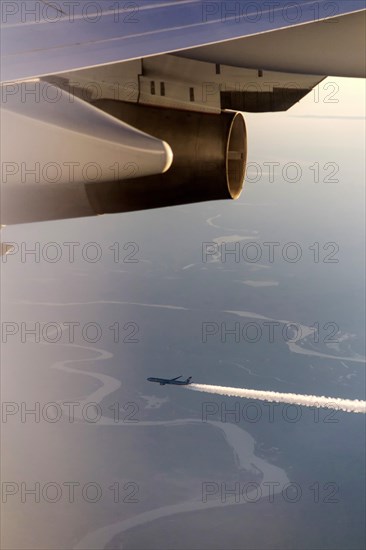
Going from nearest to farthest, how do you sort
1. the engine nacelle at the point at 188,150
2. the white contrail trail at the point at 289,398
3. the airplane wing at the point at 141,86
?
the airplane wing at the point at 141,86, the engine nacelle at the point at 188,150, the white contrail trail at the point at 289,398

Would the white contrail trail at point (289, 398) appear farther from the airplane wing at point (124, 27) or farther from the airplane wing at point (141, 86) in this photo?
the airplane wing at point (124, 27)

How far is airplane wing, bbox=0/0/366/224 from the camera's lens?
3.13 metres

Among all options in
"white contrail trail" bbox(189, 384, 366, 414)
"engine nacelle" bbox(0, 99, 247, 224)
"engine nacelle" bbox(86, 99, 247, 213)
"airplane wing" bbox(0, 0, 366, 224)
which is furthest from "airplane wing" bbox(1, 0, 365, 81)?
"white contrail trail" bbox(189, 384, 366, 414)

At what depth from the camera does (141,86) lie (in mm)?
4707

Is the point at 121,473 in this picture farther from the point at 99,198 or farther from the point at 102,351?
the point at 99,198

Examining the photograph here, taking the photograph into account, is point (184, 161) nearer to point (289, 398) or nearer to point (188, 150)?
point (188, 150)

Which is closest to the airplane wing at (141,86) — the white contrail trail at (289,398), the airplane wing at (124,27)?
the airplane wing at (124,27)

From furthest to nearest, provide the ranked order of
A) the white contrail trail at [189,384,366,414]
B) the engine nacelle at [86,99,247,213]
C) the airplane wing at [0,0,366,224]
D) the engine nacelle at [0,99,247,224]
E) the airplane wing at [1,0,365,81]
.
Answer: the white contrail trail at [189,384,366,414] → the engine nacelle at [86,99,247,213] → the engine nacelle at [0,99,247,224] → the airplane wing at [0,0,366,224] → the airplane wing at [1,0,365,81]

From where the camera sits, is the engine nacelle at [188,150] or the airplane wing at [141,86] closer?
the airplane wing at [141,86]

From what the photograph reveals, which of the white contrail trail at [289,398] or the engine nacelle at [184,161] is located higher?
the engine nacelle at [184,161]

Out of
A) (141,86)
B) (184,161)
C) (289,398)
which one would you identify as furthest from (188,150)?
(289,398)

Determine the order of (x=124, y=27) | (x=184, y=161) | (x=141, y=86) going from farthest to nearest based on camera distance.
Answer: (x=141, y=86), (x=184, y=161), (x=124, y=27)

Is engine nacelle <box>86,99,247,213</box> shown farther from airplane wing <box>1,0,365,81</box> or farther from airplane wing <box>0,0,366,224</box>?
airplane wing <box>1,0,365,81</box>

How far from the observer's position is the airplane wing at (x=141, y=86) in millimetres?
3133
